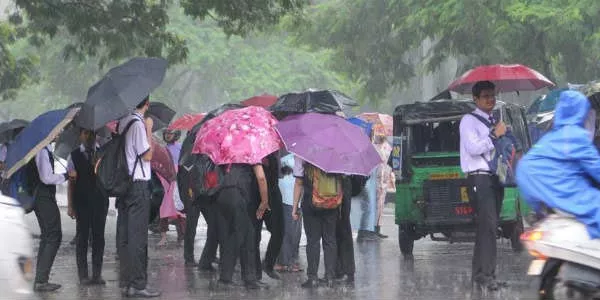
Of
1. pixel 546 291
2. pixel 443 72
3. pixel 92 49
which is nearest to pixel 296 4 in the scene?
pixel 92 49

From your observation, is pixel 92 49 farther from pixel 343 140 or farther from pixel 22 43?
pixel 22 43

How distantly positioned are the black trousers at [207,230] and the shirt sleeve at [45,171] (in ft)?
4.66

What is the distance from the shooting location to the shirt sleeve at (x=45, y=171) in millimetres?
11711

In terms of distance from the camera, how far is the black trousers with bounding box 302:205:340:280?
11953 millimetres

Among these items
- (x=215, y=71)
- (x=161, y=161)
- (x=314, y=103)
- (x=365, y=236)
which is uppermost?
(x=215, y=71)

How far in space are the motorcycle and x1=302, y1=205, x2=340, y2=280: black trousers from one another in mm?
4453

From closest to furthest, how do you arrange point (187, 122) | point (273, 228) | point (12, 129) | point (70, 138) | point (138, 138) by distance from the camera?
1. point (138, 138)
2. point (12, 129)
3. point (273, 228)
4. point (70, 138)
5. point (187, 122)

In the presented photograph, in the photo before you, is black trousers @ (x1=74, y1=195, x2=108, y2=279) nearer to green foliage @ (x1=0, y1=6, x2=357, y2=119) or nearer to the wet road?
the wet road

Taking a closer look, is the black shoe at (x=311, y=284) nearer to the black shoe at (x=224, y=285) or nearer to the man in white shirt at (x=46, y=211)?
the black shoe at (x=224, y=285)

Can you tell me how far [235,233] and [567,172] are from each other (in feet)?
15.9

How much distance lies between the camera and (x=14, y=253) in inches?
304

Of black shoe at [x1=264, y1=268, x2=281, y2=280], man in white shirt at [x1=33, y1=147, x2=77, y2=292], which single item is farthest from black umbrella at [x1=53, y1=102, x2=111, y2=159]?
black shoe at [x1=264, y1=268, x2=281, y2=280]

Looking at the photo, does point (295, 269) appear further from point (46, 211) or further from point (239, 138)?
point (46, 211)

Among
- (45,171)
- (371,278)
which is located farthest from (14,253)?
(371,278)
